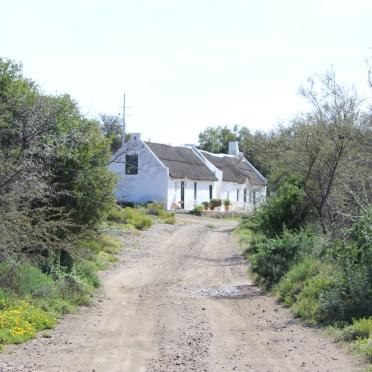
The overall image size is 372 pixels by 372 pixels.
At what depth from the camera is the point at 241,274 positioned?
70.8 feet

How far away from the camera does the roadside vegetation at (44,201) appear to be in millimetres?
12438

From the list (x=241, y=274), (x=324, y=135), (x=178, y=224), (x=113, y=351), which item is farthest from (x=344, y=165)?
(x=178, y=224)

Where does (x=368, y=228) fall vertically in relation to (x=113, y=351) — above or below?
above

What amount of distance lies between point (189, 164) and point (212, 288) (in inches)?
1515

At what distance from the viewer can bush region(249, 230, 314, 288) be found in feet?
58.7

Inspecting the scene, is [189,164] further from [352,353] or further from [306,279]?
[352,353]

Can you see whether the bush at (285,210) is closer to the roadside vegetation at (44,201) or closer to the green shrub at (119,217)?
the roadside vegetation at (44,201)

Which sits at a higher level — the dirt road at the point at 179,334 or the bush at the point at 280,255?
the bush at the point at 280,255

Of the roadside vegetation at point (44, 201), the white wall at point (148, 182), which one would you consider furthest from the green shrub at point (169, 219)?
the roadside vegetation at point (44, 201)

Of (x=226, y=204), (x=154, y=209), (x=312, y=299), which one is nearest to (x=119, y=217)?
(x=154, y=209)

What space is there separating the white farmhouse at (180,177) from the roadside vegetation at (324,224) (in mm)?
19969

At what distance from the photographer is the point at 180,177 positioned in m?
51.9

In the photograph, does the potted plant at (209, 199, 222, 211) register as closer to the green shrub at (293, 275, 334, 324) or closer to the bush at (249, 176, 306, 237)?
the bush at (249, 176, 306, 237)

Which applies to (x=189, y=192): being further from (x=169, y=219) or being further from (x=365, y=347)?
(x=365, y=347)
